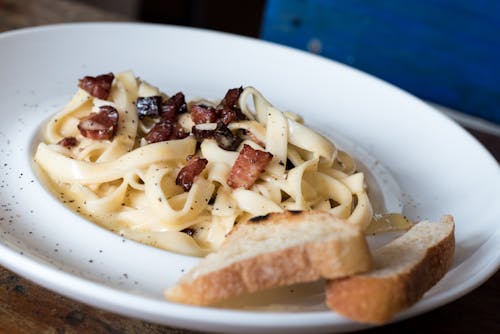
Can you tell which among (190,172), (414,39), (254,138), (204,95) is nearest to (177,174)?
(190,172)

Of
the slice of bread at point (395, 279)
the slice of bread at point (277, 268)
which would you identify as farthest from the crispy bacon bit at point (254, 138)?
the slice of bread at point (277, 268)

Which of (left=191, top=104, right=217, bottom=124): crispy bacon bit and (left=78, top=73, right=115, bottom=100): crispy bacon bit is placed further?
(left=78, top=73, right=115, bottom=100): crispy bacon bit

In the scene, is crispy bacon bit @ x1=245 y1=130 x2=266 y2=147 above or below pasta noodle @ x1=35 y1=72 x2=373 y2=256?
above

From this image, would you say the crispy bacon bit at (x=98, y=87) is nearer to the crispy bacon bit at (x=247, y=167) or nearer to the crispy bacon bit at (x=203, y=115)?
the crispy bacon bit at (x=203, y=115)

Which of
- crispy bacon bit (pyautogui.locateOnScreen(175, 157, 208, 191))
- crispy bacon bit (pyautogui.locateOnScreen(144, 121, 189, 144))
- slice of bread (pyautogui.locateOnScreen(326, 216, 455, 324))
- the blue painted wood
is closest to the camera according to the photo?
slice of bread (pyautogui.locateOnScreen(326, 216, 455, 324))

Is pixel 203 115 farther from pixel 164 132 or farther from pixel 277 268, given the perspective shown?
pixel 277 268

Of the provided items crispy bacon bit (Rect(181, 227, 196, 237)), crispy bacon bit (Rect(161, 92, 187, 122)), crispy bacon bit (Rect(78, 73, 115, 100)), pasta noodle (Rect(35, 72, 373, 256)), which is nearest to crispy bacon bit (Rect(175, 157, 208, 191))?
pasta noodle (Rect(35, 72, 373, 256))

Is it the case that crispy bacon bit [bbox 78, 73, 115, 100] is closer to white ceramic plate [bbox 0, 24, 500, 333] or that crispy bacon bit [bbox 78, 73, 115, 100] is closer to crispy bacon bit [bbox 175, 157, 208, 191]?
white ceramic plate [bbox 0, 24, 500, 333]
